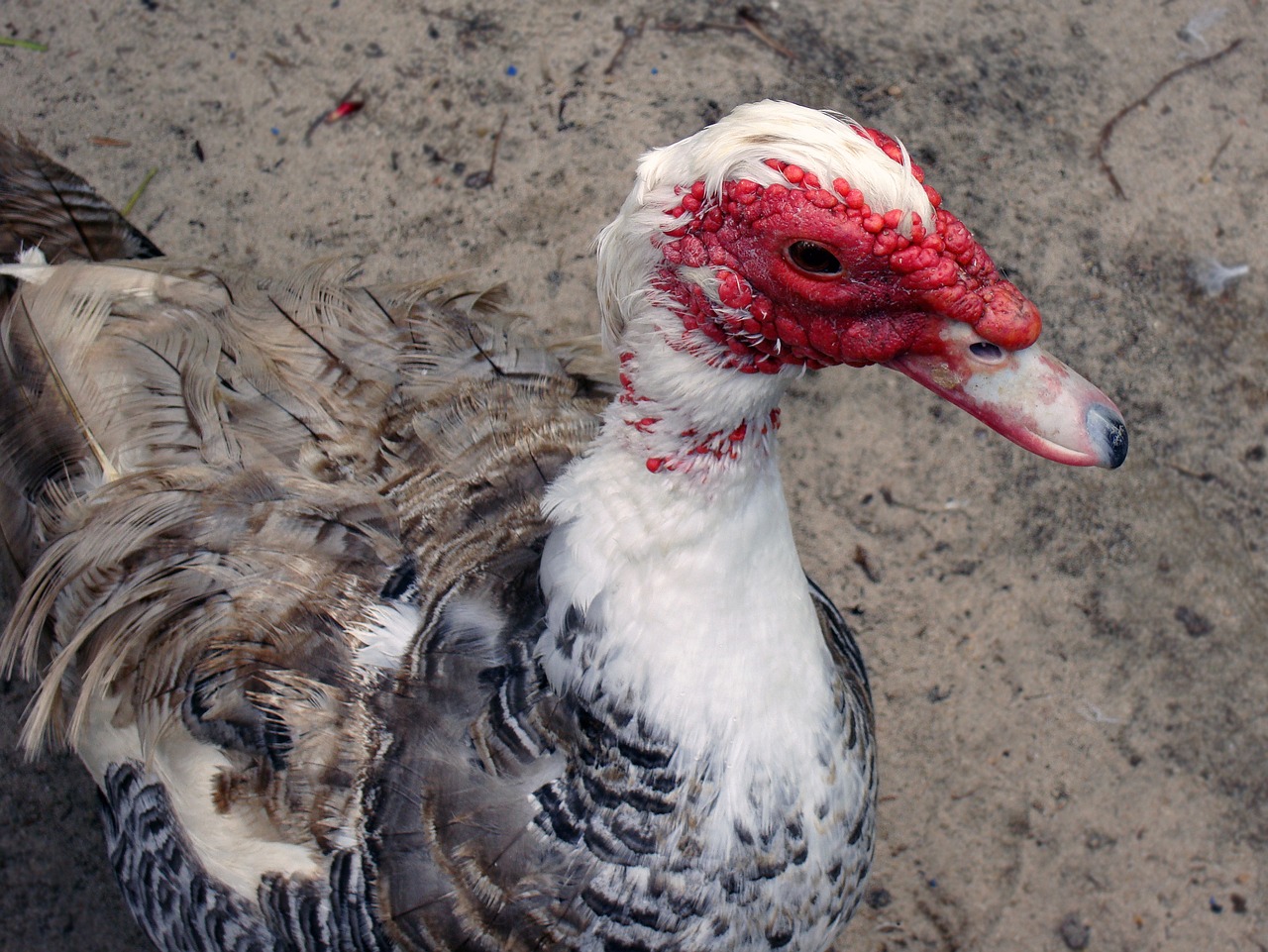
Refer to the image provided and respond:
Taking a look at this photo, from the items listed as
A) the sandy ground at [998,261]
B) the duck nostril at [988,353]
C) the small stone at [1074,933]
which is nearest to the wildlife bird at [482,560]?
the duck nostril at [988,353]

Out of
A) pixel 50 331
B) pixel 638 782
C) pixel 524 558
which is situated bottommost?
pixel 638 782

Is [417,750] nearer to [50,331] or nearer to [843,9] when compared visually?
[50,331]

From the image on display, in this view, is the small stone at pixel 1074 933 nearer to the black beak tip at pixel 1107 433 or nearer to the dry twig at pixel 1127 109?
the black beak tip at pixel 1107 433

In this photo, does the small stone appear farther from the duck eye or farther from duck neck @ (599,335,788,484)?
the duck eye

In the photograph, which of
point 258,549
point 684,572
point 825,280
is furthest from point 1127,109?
point 258,549

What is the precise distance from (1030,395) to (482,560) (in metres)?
1.05

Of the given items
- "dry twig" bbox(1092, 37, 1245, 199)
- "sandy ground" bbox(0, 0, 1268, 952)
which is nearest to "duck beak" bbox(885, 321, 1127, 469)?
"sandy ground" bbox(0, 0, 1268, 952)

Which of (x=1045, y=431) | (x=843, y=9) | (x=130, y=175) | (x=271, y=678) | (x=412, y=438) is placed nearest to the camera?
(x=1045, y=431)

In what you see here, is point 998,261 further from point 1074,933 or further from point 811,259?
point 811,259

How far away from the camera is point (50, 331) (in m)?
2.29

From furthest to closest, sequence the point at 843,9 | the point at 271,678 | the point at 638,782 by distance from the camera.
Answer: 1. the point at 843,9
2. the point at 271,678
3. the point at 638,782

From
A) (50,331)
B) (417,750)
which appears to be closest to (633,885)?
(417,750)

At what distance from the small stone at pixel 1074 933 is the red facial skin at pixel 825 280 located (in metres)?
2.01

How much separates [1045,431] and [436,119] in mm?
2830
